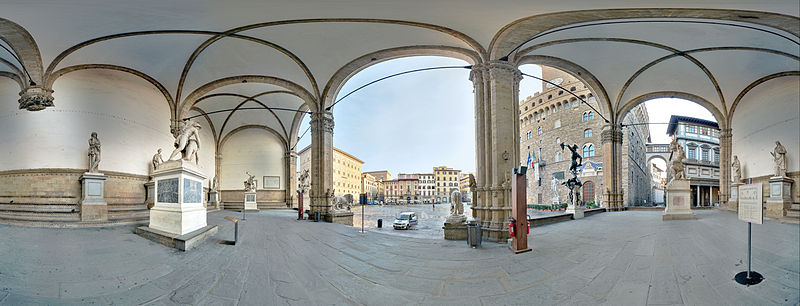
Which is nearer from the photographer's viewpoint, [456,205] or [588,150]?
[456,205]

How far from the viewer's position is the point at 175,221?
7059 millimetres

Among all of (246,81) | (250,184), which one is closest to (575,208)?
(246,81)

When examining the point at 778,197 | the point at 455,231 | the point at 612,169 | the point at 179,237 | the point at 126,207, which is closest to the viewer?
the point at 179,237

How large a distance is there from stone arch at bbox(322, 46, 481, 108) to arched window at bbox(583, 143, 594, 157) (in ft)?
91.2

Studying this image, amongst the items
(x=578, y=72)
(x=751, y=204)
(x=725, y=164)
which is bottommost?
(x=751, y=204)

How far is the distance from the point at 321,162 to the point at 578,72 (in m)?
14.5

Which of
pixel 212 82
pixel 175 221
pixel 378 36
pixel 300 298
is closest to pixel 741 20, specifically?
pixel 378 36

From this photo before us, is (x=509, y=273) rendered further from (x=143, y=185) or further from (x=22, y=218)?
(x=143, y=185)

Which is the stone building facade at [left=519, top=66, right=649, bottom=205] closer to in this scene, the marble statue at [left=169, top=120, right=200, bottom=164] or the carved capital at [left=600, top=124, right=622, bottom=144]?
the carved capital at [left=600, top=124, right=622, bottom=144]

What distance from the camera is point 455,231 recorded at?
8523 mm

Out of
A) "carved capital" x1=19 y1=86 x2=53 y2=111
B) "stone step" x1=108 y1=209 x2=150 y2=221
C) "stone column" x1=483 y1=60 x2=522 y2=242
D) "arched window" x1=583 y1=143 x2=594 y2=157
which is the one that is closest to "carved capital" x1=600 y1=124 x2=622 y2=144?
"stone column" x1=483 y1=60 x2=522 y2=242

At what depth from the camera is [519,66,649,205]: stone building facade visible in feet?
102

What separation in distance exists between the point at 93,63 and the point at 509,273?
666 inches

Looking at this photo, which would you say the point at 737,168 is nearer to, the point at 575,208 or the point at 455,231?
the point at 575,208
